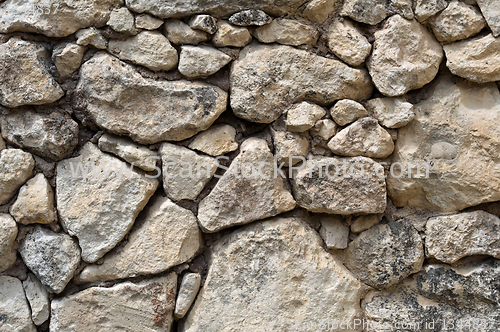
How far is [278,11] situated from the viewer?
60.0 inches

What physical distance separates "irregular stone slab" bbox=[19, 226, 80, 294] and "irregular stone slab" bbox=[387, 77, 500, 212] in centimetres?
129

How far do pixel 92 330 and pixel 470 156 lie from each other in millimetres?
1589

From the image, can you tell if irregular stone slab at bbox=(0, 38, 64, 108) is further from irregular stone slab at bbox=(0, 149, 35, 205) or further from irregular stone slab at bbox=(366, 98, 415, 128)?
irregular stone slab at bbox=(366, 98, 415, 128)

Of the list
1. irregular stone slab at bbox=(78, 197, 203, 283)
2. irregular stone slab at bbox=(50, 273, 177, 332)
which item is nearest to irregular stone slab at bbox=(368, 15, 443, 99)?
irregular stone slab at bbox=(78, 197, 203, 283)

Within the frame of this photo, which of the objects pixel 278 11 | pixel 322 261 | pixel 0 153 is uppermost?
pixel 278 11

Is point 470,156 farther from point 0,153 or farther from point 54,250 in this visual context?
point 0,153

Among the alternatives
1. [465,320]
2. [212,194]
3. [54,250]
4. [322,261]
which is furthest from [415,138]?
[54,250]

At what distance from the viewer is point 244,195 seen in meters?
1.53

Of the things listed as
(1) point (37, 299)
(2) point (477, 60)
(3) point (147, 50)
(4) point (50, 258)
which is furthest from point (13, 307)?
(2) point (477, 60)

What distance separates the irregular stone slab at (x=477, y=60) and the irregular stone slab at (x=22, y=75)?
1.54 metres

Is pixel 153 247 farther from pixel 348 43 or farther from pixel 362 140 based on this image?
pixel 348 43

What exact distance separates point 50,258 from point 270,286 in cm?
84

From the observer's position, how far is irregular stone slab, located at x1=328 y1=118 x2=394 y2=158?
4.99 ft

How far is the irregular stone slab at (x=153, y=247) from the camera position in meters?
1.50
